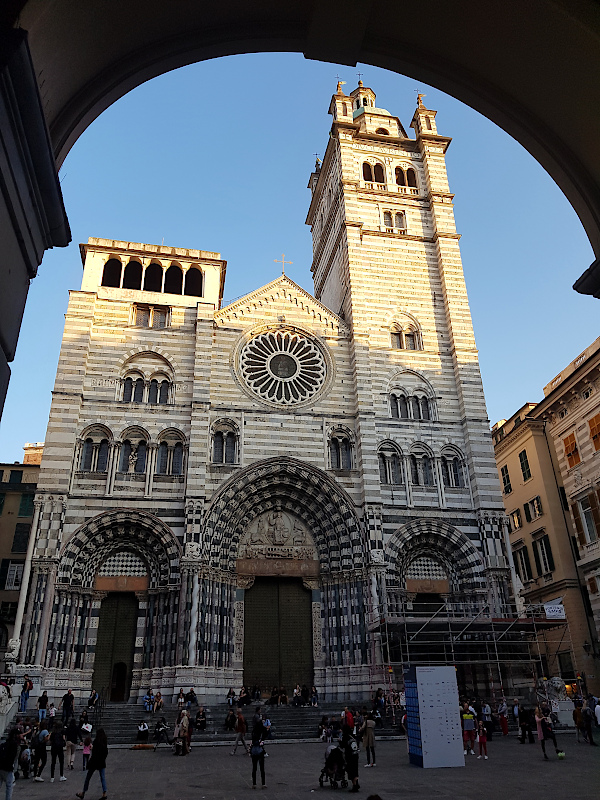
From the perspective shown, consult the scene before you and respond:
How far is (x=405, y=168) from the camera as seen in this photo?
123 ft

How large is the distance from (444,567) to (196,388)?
13494 millimetres

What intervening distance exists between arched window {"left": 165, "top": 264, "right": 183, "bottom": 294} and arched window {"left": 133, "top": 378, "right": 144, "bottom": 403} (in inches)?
213

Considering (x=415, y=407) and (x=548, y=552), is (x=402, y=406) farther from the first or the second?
(x=548, y=552)

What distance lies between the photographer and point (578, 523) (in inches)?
1173

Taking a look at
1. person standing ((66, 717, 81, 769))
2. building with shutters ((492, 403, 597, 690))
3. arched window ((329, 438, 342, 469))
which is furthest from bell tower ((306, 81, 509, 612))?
person standing ((66, 717, 81, 769))

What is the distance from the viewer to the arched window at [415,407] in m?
30.5

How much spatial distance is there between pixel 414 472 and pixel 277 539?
22.9 feet

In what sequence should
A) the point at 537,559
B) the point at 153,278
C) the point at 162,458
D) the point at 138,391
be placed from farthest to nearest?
1. the point at 537,559
2. the point at 153,278
3. the point at 138,391
4. the point at 162,458

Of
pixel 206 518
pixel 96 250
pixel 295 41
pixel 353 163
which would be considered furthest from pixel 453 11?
pixel 353 163

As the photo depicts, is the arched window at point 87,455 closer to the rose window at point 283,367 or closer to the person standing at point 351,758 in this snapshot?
the rose window at point 283,367

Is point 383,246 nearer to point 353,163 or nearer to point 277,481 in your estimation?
point 353,163

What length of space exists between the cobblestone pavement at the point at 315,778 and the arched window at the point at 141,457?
11.9 metres

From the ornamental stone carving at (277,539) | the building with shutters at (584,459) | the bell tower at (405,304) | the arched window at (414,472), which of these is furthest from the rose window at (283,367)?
the building with shutters at (584,459)

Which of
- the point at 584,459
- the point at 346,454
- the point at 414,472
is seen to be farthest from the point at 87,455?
the point at 584,459
